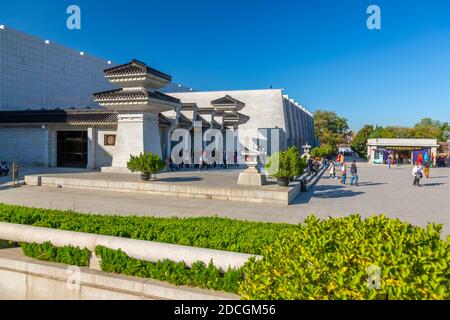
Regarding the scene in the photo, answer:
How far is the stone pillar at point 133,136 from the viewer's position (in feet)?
61.0

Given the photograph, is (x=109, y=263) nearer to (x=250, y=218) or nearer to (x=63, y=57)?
(x=250, y=218)

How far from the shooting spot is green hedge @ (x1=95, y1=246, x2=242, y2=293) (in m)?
3.70

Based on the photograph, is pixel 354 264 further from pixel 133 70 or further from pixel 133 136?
pixel 133 70

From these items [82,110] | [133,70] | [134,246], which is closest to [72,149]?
[82,110]

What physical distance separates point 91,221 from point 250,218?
532cm

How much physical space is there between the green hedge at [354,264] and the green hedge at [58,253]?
270 centimetres

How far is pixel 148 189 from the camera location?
14086mm

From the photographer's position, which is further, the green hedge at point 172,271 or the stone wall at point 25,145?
the stone wall at point 25,145

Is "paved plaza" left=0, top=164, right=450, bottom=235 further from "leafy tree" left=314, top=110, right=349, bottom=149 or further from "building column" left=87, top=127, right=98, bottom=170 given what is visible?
"leafy tree" left=314, top=110, right=349, bottom=149

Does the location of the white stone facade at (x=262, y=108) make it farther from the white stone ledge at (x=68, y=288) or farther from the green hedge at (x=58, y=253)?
the white stone ledge at (x=68, y=288)

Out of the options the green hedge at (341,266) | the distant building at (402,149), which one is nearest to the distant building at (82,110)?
the green hedge at (341,266)

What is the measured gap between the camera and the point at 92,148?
24.1m

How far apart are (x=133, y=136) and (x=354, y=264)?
57.7 ft
